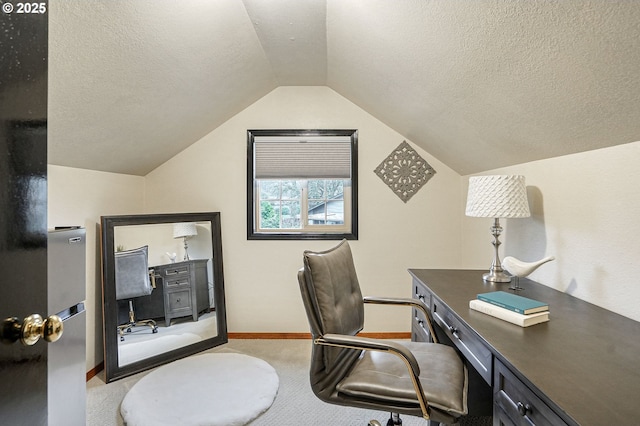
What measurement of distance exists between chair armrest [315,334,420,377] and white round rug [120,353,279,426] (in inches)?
39.4

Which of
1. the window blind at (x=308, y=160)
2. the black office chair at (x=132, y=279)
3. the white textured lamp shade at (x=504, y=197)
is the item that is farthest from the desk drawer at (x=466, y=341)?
the black office chair at (x=132, y=279)

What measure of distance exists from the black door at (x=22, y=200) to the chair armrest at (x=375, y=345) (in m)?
0.88

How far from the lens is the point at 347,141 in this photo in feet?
10.1

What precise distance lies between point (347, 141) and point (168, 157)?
5.51ft

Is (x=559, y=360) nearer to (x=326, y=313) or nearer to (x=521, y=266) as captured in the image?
(x=326, y=313)

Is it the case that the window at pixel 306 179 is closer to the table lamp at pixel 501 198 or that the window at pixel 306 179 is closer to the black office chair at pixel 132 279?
the black office chair at pixel 132 279

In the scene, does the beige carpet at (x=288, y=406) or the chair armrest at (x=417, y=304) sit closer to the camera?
the chair armrest at (x=417, y=304)

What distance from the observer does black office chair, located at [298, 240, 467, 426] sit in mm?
1196

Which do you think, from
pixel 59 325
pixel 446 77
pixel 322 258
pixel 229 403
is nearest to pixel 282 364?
pixel 229 403

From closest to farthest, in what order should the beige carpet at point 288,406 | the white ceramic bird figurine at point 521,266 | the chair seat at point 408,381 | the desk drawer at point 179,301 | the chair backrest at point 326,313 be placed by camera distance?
the chair seat at point 408,381, the chair backrest at point 326,313, the white ceramic bird figurine at point 521,266, the beige carpet at point 288,406, the desk drawer at point 179,301

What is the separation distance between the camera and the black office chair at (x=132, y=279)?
2411 millimetres

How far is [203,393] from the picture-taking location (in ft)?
6.92

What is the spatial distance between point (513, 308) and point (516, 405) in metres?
0.41

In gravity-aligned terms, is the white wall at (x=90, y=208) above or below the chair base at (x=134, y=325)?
above
